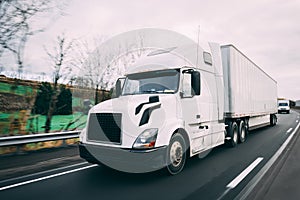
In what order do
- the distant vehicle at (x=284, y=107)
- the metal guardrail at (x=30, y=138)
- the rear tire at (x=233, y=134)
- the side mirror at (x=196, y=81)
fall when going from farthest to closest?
the distant vehicle at (x=284, y=107) → the rear tire at (x=233, y=134) → the metal guardrail at (x=30, y=138) → the side mirror at (x=196, y=81)

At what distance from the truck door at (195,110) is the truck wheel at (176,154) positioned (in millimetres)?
381

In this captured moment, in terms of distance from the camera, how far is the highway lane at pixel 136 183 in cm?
390

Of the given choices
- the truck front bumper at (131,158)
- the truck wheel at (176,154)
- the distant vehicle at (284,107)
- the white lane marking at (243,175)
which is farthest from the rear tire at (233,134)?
the distant vehicle at (284,107)

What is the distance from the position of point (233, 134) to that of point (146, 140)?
5432 millimetres

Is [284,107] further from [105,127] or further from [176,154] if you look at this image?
[105,127]

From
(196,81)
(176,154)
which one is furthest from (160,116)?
(196,81)

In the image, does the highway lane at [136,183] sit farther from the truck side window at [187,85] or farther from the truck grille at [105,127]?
the truck side window at [187,85]

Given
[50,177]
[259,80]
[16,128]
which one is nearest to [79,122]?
[16,128]

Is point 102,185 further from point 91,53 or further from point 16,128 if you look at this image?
point 91,53

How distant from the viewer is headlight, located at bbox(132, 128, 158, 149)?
14.0 feet

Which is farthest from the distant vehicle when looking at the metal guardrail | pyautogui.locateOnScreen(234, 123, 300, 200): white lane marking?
the metal guardrail

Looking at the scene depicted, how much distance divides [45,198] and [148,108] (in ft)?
8.24

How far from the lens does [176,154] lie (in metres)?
4.96

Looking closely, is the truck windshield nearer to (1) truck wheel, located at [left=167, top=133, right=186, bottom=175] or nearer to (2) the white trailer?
(1) truck wheel, located at [left=167, top=133, right=186, bottom=175]
